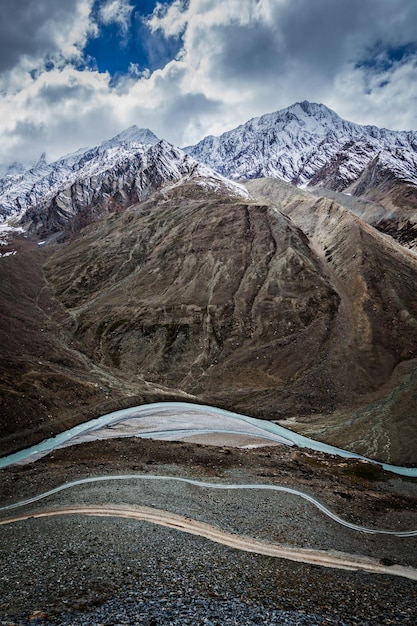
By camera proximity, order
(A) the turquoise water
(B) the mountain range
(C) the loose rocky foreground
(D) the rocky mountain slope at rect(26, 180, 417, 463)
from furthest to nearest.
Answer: (D) the rocky mountain slope at rect(26, 180, 417, 463)
(B) the mountain range
(A) the turquoise water
(C) the loose rocky foreground

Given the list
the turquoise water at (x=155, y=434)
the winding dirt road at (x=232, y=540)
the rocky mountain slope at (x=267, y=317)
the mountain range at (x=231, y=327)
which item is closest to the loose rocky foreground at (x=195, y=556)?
the winding dirt road at (x=232, y=540)

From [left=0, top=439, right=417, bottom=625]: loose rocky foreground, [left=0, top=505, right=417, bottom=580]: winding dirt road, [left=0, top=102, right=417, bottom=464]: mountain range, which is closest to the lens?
[left=0, top=439, right=417, bottom=625]: loose rocky foreground

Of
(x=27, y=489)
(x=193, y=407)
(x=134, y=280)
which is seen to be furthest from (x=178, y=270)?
(x=27, y=489)

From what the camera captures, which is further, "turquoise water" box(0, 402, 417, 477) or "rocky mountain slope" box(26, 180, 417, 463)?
"rocky mountain slope" box(26, 180, 417, 463)

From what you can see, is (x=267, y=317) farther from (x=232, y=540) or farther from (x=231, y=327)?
(x=232, y=540)

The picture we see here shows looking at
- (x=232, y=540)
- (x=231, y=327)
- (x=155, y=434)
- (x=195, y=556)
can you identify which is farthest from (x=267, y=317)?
(x=195, y=556)

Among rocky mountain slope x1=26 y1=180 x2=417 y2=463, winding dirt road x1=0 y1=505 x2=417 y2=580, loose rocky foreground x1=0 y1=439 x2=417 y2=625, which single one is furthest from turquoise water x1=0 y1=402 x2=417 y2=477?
winding dirt road x1=0 y1=505 x2=417 y2=580

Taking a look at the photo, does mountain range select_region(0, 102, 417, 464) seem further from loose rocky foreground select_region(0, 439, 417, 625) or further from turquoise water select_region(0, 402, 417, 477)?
loose rocky foreground select_region(0, 439, 417, 625)
